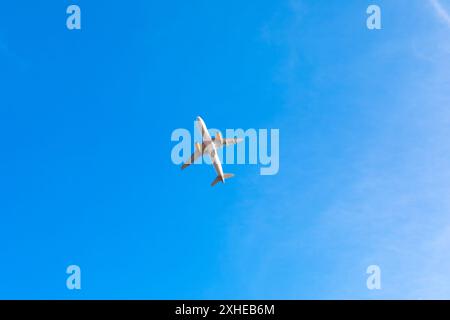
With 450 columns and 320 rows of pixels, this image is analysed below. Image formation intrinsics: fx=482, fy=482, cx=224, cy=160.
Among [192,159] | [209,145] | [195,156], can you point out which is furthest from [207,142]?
[192,159]

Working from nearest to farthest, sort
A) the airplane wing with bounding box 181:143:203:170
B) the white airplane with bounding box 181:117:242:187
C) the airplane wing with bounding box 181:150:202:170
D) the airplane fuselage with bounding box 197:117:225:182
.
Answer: the airplane fuselage with bounding box 197:117:225:182
the white airplane with bounding box 181:117:242:187
the airplane wing with bounding box 181:143:203:170
the airplane wing with bounding box 181:150:202:170

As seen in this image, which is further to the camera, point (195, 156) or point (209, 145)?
point (195, 156)

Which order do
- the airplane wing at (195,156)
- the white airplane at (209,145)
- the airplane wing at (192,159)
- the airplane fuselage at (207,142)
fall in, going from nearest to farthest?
the airplane fuselage at (207,142)
the white airplane at (209,145)
the airplane wing at (195,156)
the airplane wing at (192,159)

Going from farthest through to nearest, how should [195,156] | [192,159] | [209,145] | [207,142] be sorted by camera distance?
[192,159] < [195,156] < [209,145] < [207,142]

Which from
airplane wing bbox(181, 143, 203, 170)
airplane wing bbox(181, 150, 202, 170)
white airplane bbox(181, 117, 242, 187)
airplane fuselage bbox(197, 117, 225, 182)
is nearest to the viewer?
airplane fuselage bbox(197, 117, 225, 182)

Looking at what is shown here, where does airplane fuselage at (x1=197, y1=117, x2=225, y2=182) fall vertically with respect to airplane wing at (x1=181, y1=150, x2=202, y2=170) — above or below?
above

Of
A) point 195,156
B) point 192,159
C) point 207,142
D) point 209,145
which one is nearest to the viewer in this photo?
point 207,142

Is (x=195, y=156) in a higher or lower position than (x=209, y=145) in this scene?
lower

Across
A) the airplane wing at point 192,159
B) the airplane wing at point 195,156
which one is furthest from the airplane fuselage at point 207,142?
the airplane wing at point 192,159

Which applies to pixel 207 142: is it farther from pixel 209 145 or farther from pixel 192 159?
pixel 192 159

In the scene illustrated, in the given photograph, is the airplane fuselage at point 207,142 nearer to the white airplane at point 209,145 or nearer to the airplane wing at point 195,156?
the white airplane at point 209,145

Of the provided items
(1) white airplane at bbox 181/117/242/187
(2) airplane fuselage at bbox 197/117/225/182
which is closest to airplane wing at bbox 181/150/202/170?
(1) white airplane at bbox 181/117/242/187

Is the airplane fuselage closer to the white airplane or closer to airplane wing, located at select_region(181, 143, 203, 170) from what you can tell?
the white airplane
